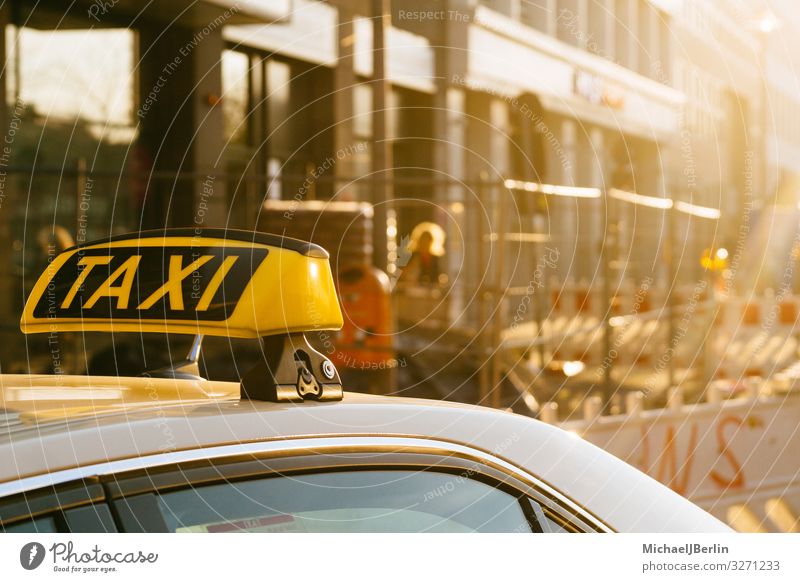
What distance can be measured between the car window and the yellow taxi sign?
226 mm

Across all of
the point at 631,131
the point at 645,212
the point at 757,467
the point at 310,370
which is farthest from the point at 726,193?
the point at 310,370

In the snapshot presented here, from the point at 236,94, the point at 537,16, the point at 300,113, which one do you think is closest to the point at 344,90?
the point at 236,94

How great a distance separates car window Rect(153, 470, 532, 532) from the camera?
57.8 inches

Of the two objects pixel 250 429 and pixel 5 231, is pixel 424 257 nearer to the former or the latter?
pixel 5 231

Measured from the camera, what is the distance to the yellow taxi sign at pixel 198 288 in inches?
61.8

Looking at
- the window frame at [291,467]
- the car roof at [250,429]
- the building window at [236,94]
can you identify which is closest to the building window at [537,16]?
the building window at [236,94]

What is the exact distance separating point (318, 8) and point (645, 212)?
447 centimetres

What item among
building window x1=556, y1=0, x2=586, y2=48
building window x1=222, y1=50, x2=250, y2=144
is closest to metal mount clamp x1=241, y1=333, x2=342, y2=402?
building window x1=222, y1=50, x2=250, y2=144

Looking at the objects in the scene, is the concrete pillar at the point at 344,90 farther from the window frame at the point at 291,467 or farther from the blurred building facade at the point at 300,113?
the window frame at the point at 291,467

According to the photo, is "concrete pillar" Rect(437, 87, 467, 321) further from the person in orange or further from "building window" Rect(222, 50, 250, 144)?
Answer: "building window" Rect(222, 50, 250, 144)

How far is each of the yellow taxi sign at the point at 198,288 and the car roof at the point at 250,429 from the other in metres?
0.11

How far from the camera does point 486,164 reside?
1077 cm

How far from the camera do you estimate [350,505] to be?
1629 millimetres
